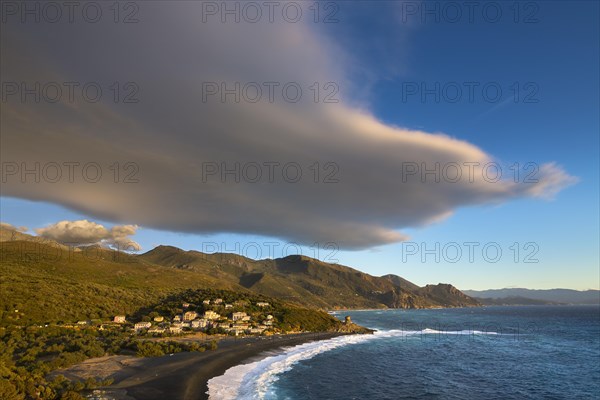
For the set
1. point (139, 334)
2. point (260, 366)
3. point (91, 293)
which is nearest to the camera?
point (260, 366)

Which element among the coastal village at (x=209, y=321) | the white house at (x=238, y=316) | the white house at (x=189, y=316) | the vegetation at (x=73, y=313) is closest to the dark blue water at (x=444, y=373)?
the vegetation at (x=73, y=313)

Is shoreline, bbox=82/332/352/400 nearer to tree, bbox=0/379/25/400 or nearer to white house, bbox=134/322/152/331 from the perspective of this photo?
tree, bbox=0/379/25/400

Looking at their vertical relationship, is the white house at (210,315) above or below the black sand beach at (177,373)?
below

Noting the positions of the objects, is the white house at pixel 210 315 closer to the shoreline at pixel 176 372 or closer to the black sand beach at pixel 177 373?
the shoreline at pixel 176 372

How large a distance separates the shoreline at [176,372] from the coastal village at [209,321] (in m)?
18.3

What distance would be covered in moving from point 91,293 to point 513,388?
114m

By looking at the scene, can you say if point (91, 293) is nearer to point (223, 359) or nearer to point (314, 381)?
point (223, 359)

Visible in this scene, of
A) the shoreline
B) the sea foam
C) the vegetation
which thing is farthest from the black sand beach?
the vegetation

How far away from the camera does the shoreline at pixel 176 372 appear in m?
38.6

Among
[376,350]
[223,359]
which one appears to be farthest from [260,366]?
[376,350]

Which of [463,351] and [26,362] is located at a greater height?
[26,362]

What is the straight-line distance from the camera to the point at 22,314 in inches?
3132

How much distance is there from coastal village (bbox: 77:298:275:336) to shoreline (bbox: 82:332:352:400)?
18.3 meters

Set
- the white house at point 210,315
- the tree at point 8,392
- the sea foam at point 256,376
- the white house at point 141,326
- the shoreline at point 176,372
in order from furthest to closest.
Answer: the white house at point 210,315 → the white house at point 141,326 → the sea foam at point 256,376 → the shoreline at point 176,372 → the tree at point 8,392
